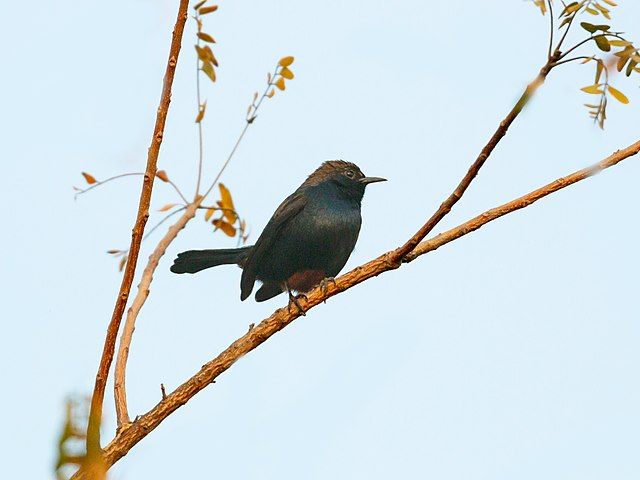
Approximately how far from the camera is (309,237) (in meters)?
5.71

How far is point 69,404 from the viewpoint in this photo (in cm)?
61

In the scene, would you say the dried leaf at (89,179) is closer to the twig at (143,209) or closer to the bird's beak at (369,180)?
the twig at (143,209)

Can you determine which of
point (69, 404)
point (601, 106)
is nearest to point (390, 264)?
point (601, 106)

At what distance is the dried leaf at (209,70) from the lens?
3342 mm

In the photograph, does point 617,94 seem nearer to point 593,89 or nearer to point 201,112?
point 593,89

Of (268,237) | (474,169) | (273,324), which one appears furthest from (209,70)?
(268,237)

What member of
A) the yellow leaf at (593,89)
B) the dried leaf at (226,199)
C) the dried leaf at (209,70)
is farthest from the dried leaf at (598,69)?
the dried leaf at (226,199)

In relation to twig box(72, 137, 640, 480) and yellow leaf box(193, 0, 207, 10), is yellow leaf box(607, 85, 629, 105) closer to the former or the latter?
twig box(72, 137, 640, 480)

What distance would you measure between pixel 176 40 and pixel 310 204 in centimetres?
348

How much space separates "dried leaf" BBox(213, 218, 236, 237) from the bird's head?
86.8 inches

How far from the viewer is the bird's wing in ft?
19.5

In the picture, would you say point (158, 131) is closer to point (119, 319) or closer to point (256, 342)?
point (119, 319)

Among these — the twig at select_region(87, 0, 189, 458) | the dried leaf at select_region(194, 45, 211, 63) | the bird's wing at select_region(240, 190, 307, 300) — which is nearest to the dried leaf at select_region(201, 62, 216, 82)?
the dried leaf at select_region(194, 45, 211, 63)

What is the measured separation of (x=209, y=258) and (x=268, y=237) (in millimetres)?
964
